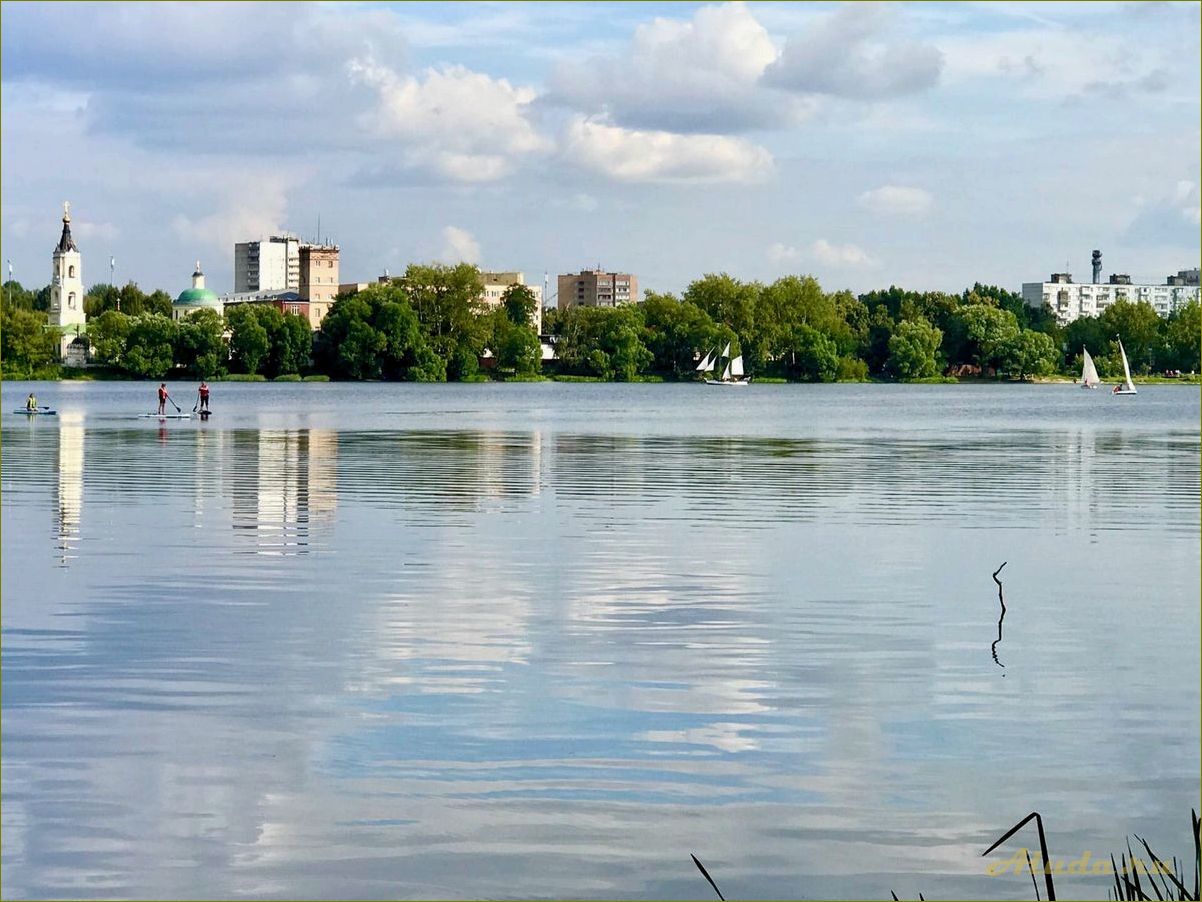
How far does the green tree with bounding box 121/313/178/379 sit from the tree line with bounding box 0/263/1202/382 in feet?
0.48

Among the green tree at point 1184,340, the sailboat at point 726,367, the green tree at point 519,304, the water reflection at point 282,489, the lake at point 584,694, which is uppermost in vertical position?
the green tree at point 519,304

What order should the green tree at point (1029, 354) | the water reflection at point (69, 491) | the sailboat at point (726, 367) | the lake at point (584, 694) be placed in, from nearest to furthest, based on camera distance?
the lake at point (584, 694) < the water reflection at point (69, 491) < the sailboat at point (726, 367) < the green tree at point (1029, 354)

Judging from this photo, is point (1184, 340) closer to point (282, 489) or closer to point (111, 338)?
point (111, 338)

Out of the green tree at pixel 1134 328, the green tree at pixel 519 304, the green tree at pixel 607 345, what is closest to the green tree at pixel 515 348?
the green tree at pixel 607 345

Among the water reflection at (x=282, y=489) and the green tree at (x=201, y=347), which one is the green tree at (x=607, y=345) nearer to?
the green tree at (x=201, y=347)

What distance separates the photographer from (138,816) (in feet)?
27.8

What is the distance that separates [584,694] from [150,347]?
13377 cm

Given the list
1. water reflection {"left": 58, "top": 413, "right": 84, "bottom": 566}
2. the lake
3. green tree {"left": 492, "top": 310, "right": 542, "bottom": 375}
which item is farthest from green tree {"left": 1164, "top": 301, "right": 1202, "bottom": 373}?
the lake

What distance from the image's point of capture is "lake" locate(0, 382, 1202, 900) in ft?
26.2

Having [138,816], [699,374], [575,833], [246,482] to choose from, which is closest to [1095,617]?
[575,833]

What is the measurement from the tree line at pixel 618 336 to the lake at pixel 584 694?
120m

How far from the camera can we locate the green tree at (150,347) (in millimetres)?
139500

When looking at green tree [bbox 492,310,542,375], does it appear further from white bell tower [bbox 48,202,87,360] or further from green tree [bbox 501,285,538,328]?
white bell tower [bbox 48,202,87,360]

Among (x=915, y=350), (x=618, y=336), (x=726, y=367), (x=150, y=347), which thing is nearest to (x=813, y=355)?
(x=915, y=350)
